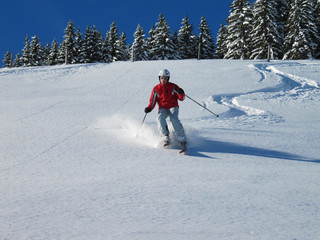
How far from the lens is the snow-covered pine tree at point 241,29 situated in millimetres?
39125

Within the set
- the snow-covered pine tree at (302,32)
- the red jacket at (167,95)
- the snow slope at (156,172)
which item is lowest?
the snow slope at (156,172)

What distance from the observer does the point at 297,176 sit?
340cm

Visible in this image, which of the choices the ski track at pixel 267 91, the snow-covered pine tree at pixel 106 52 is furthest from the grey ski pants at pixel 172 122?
the snow-covered pine tree at pixel 106 52

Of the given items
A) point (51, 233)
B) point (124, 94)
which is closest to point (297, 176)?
point (51, 233)

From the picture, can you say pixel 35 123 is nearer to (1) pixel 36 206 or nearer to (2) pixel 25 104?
(2) pixel 25 104

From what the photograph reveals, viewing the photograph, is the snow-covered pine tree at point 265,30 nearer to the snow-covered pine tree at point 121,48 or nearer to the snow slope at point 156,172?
the snow-covered pine tree at point 121,48

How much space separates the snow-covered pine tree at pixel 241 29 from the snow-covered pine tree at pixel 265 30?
7.07 ft

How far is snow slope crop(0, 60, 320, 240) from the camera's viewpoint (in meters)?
2.17

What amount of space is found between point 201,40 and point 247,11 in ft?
40.6

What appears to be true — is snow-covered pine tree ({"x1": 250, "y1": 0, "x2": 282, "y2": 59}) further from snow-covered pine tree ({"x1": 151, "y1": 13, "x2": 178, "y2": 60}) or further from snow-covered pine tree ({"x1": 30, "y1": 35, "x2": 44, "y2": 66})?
snow-covered pine tree ({"x1": 30, "y1": 35, "x2": 44, "y2": 66})

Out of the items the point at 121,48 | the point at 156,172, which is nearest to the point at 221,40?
the point at 121,48

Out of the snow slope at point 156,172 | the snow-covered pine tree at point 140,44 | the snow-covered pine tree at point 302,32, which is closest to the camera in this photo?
the snow slope at point 156,172

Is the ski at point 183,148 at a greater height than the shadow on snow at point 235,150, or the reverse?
the ski at point 183,148

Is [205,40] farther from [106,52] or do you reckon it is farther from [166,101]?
[166,101]
